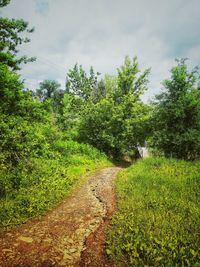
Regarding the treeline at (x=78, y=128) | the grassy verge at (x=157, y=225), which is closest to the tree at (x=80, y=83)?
the treeline at (x=78, y=128)

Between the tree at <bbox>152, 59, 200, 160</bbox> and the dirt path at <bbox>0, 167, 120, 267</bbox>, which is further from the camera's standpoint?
the tree at <bbox>152, 59, 200, 160</bbox>

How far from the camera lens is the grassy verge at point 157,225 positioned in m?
3.94

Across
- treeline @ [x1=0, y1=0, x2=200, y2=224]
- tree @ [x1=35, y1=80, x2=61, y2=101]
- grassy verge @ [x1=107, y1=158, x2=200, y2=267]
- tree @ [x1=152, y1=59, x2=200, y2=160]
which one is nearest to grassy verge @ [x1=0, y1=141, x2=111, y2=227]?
treeline @ [x1=0, y1=0, x2=200, y2=224]

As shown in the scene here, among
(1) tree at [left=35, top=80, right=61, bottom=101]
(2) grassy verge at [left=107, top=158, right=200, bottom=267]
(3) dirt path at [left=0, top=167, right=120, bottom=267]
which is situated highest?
(1) tree at [left=35, top=80, right=61, bottom=101]

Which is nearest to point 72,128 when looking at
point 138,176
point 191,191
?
point 138,176

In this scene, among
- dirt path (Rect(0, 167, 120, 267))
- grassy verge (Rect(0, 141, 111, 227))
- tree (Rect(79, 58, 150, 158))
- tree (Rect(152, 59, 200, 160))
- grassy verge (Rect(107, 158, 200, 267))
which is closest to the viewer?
grassy verge (Rect(107, 158, 200, 267))

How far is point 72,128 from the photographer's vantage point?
25078mm

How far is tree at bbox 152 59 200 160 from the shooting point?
1541 cm

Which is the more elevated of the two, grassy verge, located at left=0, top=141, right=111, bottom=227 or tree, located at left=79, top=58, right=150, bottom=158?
tree, located at left=79, top=58, right=150, bottom=158

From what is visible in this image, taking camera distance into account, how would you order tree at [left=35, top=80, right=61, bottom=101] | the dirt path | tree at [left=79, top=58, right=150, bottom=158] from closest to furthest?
the dirt path < tree at [left=79, top=58, right=150, bottom=158] < tree at [left=35, top=80, right=61, bottom=101]

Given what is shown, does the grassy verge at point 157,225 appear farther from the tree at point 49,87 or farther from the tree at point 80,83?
the tree at point 49,87

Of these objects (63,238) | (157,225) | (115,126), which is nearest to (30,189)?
(63,238)

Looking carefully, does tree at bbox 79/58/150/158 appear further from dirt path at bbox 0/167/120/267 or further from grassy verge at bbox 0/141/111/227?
dirt path at bbox 0/167/120/267

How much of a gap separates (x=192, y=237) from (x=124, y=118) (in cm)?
1912
